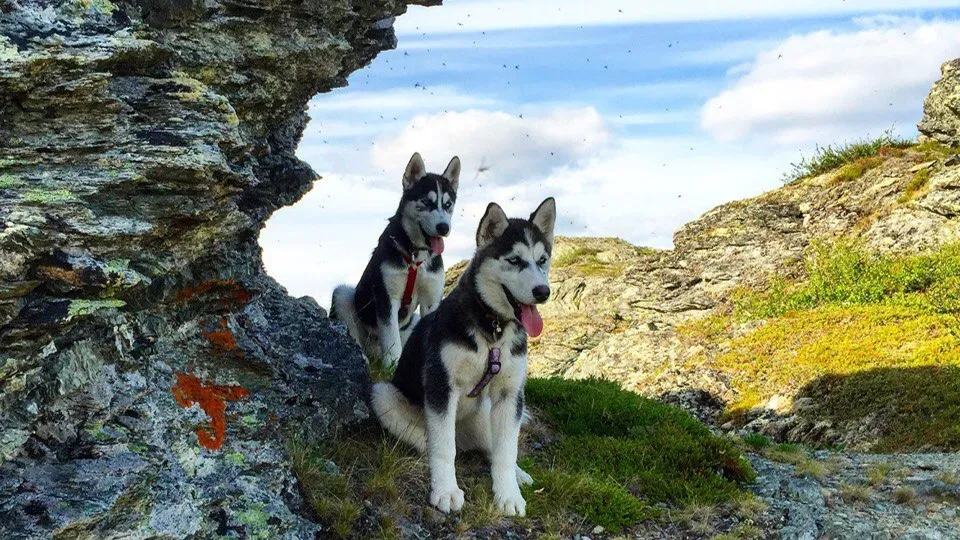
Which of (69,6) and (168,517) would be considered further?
(69,6)

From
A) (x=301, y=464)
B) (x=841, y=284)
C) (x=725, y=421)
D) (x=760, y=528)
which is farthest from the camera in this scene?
(x=841, y=284)

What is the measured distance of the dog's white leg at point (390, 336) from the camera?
11.3 metres

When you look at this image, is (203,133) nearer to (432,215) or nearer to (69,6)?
(69,6)

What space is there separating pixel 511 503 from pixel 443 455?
89 cm

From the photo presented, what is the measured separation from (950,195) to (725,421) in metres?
9.30

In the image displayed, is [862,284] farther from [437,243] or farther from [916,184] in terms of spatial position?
[437,243]

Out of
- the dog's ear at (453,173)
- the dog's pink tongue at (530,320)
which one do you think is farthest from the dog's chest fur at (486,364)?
the dog's ear at (453,173)

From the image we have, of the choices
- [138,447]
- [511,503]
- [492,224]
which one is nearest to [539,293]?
[492,224]

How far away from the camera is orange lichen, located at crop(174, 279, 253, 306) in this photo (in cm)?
748

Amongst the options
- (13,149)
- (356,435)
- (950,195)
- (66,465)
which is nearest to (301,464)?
(356,435)

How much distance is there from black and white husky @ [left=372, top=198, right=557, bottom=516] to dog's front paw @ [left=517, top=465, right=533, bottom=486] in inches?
9.7

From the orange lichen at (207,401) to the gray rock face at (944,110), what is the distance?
2384 cm

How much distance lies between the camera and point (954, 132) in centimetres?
2453

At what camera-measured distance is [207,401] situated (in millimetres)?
7398
